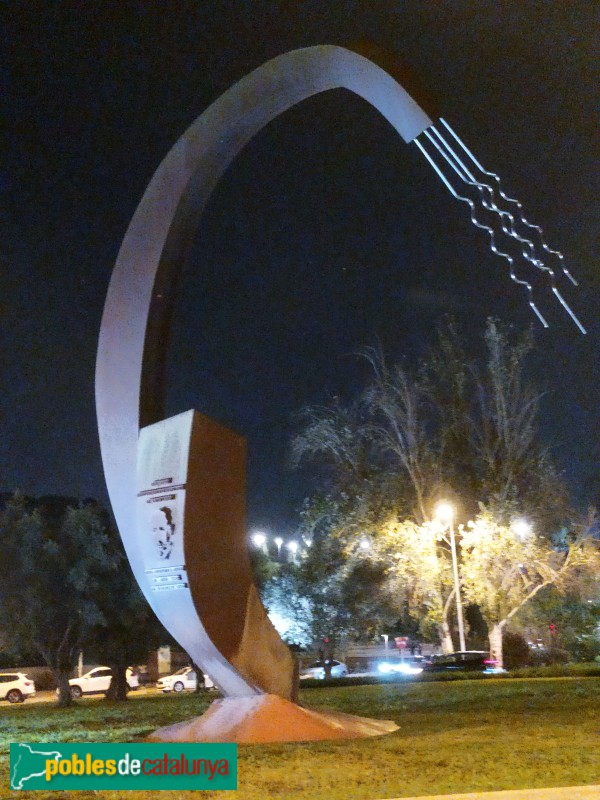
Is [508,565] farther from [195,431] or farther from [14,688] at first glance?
[195,431]

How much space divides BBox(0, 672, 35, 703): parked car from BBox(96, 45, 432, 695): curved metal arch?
2043 centimetres

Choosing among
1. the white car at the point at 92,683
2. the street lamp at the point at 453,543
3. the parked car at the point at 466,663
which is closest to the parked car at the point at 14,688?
the white car at the point at 92,683

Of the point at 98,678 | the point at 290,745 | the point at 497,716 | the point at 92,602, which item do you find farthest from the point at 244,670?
the point at 98,678

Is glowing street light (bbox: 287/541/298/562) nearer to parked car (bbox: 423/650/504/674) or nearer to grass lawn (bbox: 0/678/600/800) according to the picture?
parked car (bbox: 423/650/504/674)

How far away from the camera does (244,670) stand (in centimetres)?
1037

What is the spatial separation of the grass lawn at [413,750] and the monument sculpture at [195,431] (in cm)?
116

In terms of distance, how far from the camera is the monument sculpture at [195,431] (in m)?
10.2

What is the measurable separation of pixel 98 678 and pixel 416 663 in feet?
42.9

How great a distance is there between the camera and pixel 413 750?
9.09 meters

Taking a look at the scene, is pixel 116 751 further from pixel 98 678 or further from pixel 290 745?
pixel 98 678

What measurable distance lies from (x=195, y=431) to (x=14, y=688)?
22220 mm

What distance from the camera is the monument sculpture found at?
33.3 ft

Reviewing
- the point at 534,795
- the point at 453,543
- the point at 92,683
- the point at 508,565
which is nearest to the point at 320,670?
the point at 92,683

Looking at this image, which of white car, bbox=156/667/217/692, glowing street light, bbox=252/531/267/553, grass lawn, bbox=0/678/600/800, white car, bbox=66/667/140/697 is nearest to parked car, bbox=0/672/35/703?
white car, bbox=66/667/140/697
